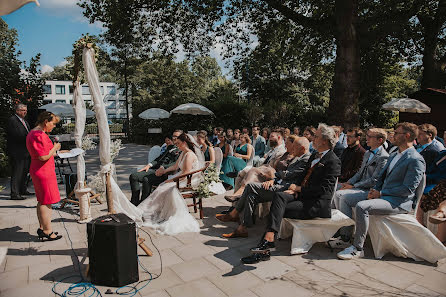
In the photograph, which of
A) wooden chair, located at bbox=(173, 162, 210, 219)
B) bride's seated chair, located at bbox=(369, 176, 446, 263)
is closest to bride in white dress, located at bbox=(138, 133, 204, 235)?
wooden chair, located at bbox=(173, 162, 210, 219)

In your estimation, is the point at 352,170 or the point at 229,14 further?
the point at 229,14

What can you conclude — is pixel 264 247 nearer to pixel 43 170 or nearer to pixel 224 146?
pixel 43 170

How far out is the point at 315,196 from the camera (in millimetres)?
4098

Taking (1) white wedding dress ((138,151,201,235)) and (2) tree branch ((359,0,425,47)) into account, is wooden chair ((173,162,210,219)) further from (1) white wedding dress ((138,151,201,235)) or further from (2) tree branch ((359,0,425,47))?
(2) tree branch ((359,0,425,47))

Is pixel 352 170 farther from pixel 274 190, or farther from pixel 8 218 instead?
pixel 8 218

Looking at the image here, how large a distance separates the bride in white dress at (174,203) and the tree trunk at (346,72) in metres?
7.93

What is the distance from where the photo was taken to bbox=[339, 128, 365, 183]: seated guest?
18.6 feet

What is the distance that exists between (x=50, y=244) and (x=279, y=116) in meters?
16.8

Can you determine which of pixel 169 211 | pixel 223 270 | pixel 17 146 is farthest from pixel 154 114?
pixel 223 270

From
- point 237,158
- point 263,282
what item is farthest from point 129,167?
point 263,282

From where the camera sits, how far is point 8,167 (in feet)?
32.6

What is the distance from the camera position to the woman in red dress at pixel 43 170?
14.7 feet

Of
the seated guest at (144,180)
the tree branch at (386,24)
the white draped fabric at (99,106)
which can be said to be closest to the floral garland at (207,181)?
the seated guest at (144,180)

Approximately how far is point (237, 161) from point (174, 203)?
107 inches
